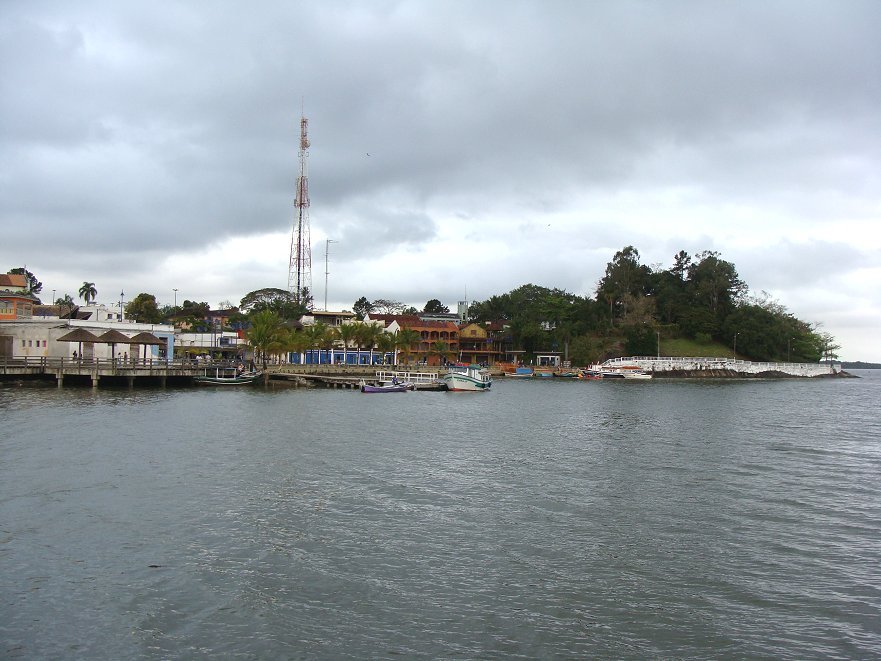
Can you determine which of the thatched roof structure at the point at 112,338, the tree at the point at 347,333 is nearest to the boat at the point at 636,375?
the tree at the point at 347,333

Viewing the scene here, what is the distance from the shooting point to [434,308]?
173 metres

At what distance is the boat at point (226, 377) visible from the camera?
70.9 m

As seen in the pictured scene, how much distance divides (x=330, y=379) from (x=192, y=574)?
6429cm

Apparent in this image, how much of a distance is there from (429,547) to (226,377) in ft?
205

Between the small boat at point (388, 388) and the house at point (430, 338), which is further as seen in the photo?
the house at point (430, 338)

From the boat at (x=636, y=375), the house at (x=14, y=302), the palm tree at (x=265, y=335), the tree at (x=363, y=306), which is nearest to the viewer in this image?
the palm tree at (x=265, y=335)

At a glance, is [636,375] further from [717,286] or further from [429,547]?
[429,547]

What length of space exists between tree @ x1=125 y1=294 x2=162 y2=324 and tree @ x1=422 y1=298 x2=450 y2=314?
68.9 metres

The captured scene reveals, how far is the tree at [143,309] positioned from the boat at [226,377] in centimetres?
5398

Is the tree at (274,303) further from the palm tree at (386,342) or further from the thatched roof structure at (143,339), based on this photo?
the thatched roof structure at (143,339)

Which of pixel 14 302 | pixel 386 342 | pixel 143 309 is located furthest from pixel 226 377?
pixel 143 309

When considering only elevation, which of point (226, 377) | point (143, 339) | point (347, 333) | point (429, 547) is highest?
point (347, 333)

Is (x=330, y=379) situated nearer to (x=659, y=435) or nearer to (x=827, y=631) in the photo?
(x=659, y=435)

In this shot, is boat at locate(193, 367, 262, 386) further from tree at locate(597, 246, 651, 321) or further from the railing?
tree at locate(597, 246, 651, 321)
